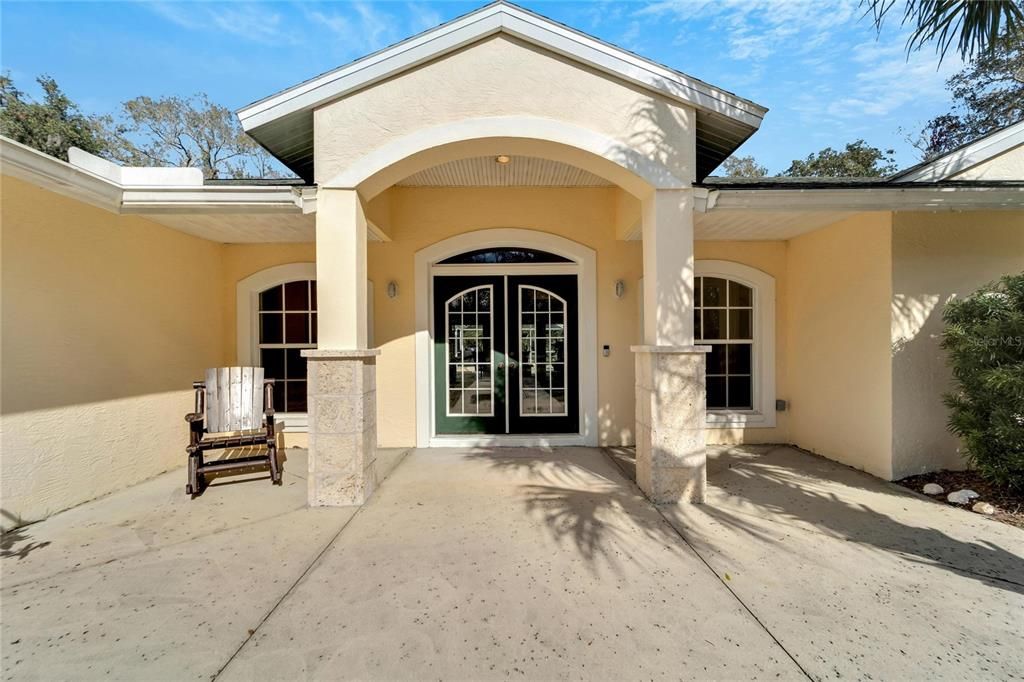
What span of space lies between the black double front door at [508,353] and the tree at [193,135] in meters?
19.4

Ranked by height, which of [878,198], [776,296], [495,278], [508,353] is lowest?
[508,353]

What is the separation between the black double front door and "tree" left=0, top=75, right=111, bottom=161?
18.9 m

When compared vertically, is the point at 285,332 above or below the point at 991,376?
above

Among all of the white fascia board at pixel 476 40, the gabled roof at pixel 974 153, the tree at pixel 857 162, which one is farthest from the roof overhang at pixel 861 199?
the tree at pixel 857 162

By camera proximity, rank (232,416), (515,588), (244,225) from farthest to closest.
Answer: (244,225)
(232,416)
(515,588)

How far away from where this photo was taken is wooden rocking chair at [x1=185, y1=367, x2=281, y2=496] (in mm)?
4227

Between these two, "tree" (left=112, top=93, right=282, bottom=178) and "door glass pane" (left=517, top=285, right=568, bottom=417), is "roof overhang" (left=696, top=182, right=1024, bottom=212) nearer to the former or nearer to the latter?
"door glass pane" (left=517, top=285, right=568, bottom=417)

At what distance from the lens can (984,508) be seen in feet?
11.9

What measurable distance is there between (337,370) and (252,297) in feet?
10.4

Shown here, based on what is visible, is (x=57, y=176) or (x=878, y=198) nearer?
(x=57, y=176)

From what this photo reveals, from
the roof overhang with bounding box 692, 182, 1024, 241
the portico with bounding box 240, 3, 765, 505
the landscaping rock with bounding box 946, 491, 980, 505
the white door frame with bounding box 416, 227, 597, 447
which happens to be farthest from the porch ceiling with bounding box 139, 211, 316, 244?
the landscaping rock with bounding box 946, 491, 980, 505

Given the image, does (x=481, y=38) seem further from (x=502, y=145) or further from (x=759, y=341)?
(x=759, y=341)

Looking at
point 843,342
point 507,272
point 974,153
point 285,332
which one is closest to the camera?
point 974,153

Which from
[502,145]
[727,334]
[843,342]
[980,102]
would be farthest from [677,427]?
[980,102]
